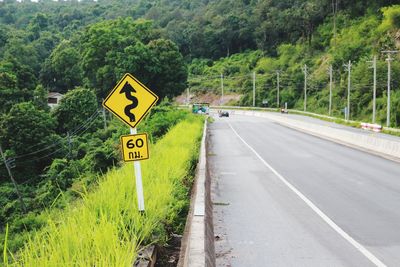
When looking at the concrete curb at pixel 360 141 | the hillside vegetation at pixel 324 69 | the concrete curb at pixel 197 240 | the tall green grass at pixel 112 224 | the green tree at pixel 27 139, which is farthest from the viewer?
the hillside vegetation at pixel 324 69

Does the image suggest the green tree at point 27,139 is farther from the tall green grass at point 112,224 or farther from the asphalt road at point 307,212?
the tall green grass at point 112,224

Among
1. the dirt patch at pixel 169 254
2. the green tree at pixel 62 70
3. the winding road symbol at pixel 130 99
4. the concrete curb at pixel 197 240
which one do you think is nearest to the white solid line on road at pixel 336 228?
the concrete curb at pixel 197 240

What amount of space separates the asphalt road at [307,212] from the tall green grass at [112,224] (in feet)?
4.16

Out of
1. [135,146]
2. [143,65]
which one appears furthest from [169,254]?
[143,65]

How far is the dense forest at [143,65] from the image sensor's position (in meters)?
37.1

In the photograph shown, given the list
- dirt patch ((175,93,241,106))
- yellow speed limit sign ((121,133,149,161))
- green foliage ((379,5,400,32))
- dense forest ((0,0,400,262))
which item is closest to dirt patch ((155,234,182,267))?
yellow speed limit sign ((121,133,149,161))

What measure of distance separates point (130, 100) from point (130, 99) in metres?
0.02

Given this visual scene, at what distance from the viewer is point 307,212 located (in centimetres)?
1047

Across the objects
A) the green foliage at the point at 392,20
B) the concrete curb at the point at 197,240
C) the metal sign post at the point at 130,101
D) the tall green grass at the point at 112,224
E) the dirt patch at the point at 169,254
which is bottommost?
the dirt patch at the point at 169,254

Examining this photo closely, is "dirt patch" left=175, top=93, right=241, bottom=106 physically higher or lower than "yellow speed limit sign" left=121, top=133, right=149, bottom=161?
lower

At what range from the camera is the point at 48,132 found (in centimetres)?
4291

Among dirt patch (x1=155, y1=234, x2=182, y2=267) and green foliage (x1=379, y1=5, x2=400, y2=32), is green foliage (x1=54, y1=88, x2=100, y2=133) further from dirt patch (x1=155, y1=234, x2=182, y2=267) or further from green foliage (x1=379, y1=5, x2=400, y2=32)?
dirt patch (x1=155, y1=234, x2=182, y2=267)

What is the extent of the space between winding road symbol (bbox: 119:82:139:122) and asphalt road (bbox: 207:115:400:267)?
8.83ft

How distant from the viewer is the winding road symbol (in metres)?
8.08
